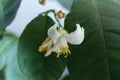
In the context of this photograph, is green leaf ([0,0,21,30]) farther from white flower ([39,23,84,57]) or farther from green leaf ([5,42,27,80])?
green leaf ([5,42,27,80])

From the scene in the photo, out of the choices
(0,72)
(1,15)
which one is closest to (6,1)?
(1,15)

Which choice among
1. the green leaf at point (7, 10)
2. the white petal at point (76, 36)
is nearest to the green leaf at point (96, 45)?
the white petal at point (76, 36)

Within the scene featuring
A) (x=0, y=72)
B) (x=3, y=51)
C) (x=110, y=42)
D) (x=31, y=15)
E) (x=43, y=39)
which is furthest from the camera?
(x=31, y=15)

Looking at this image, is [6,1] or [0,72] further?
[0,72]

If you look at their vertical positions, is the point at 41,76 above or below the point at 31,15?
below

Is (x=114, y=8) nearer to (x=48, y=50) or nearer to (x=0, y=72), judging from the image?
(x=48, y=50)

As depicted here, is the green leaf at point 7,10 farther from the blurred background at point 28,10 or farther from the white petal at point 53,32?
the blurred background at point 28,10
